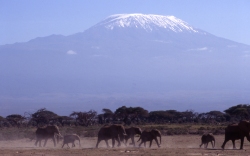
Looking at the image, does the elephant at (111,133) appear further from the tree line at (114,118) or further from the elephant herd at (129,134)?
the tree line at (114,118)

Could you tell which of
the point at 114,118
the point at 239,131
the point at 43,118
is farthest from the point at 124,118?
the point at 239,131

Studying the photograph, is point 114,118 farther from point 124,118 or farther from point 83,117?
point 83,117

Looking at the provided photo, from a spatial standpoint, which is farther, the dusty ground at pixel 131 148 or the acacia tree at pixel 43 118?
the acacia tree at pixel 43 118

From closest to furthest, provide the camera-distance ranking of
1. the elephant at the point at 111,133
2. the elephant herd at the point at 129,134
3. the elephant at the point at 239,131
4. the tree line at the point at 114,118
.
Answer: the elephant at the point at 239,131, the elephant herd at the point at 129,134, the elephant at the point at 111,133, the tree line at the point at 114,118

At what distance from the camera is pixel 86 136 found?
4416 cm

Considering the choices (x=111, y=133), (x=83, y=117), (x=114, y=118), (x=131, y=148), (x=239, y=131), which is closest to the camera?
(x=131, y=148)

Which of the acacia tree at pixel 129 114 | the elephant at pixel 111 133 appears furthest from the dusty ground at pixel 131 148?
the acacia tree at pixel 129 114

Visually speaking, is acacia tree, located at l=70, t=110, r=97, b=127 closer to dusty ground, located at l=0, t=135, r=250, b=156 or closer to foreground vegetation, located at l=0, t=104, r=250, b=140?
foreground vegetation, located at l=0, t=104, r=250, b=140

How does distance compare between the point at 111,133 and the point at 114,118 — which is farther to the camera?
the point at 114,118

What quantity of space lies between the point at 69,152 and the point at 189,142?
13.8m

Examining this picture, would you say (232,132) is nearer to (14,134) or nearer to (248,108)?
(14,134)

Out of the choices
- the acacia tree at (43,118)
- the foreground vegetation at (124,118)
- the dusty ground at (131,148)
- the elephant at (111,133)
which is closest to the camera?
the dusty ground at (131,148)

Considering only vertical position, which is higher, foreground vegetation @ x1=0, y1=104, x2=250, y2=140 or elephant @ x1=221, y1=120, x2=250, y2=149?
foreground vegetation @ x1=0, y1=104, x2=250, y2=140

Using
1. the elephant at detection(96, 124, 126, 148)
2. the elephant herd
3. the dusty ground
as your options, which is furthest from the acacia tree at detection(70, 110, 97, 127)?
the elephant at detection(96, 124, 126, 148)
